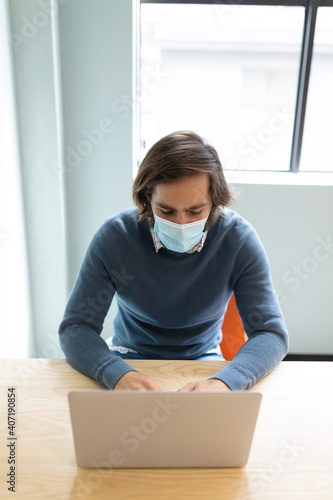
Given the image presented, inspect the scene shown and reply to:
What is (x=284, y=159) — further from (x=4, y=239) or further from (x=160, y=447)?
(x=160, y=447)

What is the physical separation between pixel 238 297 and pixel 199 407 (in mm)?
580

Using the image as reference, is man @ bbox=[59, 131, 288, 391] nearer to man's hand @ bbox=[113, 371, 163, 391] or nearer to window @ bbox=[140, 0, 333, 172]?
man's hand @ bbox=[113, 371, 163, 391]

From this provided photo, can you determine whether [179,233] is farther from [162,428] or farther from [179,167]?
Result: [162,428]

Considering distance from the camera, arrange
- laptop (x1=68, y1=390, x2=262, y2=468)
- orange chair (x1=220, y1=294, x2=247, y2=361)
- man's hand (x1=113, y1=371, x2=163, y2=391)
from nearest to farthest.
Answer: laptop (x1=68, y1=390, x2=262, y2=468), man's hand (x1=113, y1=371, x2=163, y2=391), orange chair (x1=220, y1=294, x2=247, y2=361)

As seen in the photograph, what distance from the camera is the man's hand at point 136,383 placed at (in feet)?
3.32

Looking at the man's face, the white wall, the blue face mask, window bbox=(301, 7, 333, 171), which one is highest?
window bbox=(301, 7, 333, 171)

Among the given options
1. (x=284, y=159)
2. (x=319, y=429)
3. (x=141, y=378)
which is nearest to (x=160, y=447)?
(x=141, y=378)

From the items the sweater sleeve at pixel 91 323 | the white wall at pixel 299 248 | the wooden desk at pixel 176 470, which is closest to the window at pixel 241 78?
the white wall at pixel 299 248

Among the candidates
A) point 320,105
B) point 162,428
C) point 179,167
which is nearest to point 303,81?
point 320,105

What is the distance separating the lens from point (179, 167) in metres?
1.19

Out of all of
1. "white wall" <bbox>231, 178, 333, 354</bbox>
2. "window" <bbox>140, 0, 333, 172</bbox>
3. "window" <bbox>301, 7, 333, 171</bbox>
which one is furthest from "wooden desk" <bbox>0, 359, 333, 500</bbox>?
"window" <bbox>301, 7, 333, 171</bbox>

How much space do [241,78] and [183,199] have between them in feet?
5.02

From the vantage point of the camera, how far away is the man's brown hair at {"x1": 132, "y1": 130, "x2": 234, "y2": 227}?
1195mm

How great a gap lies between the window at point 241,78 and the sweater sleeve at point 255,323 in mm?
1207
